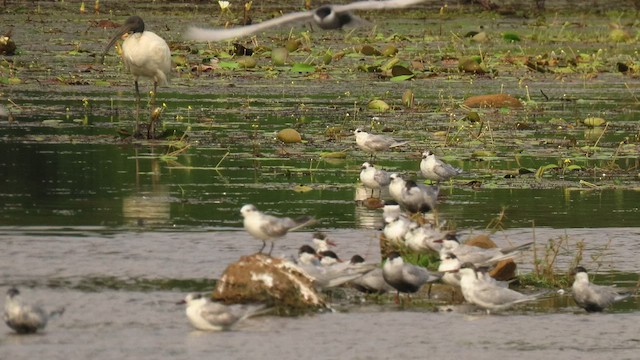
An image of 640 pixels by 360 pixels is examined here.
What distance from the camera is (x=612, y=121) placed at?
2144cm

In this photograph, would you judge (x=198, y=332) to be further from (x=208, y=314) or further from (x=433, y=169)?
(x=433, y=169)

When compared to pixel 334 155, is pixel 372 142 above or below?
above

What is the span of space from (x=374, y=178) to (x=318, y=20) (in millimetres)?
3801

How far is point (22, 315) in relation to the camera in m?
9.39

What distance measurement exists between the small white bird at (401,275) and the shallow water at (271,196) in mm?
157

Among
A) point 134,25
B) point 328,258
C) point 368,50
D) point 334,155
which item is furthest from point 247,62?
point 328,258

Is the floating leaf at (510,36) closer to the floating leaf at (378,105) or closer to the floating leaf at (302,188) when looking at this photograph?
the floating leaf at (378,105)

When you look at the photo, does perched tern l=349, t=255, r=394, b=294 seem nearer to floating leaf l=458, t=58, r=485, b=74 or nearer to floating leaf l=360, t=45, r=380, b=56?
floating leaf l=458, t=58, r=485, b=74

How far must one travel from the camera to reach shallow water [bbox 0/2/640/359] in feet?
32.3

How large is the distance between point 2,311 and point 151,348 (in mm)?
1179

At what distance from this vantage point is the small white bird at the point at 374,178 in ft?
48.6

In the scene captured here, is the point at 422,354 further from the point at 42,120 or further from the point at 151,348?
the point at 42,120

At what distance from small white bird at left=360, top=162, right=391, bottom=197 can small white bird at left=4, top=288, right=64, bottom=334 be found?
5667 millimetres

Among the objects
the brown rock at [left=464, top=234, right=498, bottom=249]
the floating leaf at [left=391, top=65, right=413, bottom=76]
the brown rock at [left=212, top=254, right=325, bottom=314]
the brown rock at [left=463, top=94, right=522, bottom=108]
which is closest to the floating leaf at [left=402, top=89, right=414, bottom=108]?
the brown rock at [left=463, top=94, right=522, bottom=108]
